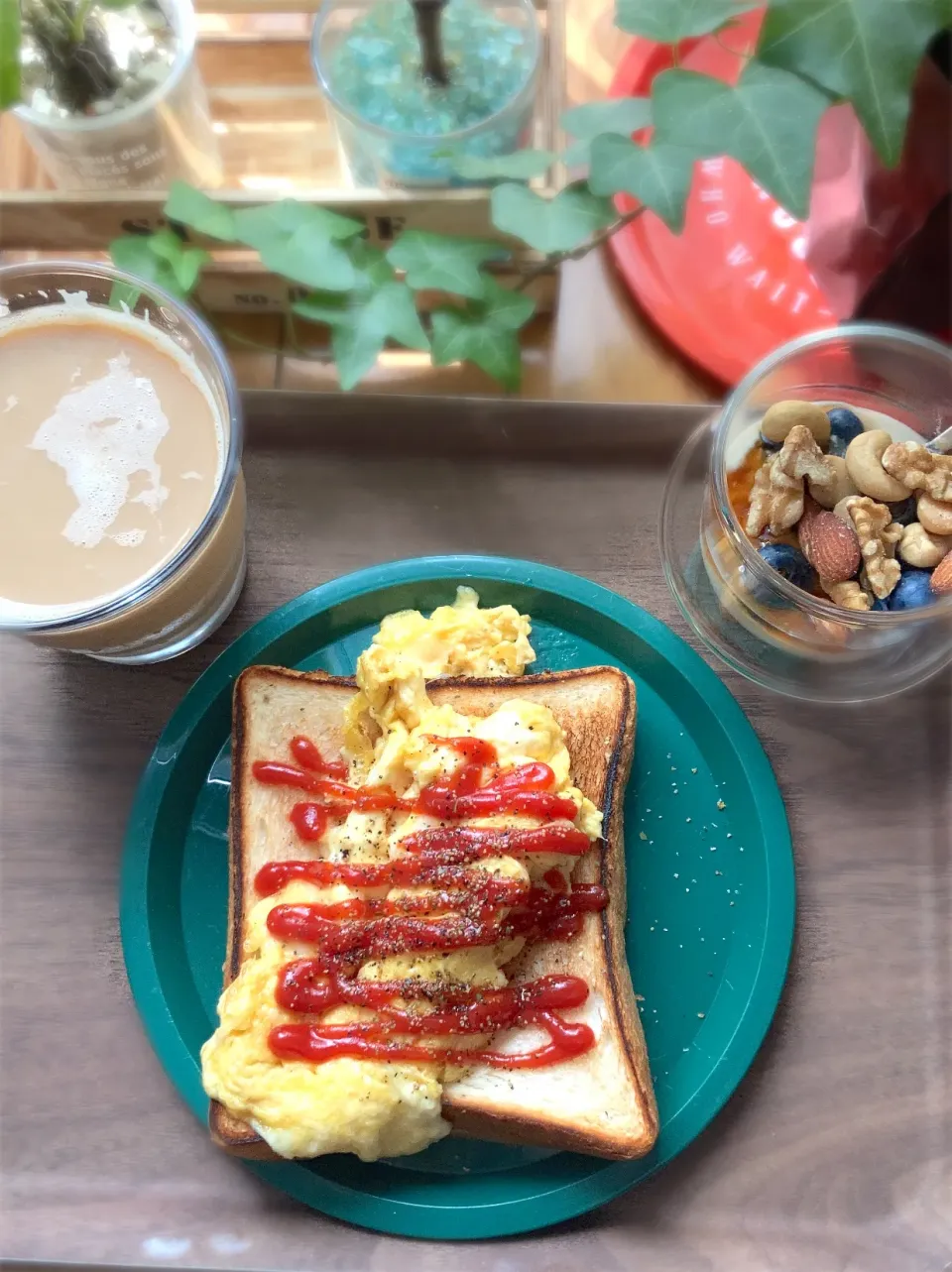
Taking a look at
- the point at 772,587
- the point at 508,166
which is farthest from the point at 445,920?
the point at 508,166

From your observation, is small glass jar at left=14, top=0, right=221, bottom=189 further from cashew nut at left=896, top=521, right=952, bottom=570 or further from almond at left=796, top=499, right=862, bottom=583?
cashew nut at left=896, top=521, right=952, bottom=570

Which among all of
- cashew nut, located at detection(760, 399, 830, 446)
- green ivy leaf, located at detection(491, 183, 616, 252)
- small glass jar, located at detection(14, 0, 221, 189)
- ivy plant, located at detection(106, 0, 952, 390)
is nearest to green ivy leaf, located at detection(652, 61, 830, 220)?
ivy plant, located at detection(106, 0, 952, 390)

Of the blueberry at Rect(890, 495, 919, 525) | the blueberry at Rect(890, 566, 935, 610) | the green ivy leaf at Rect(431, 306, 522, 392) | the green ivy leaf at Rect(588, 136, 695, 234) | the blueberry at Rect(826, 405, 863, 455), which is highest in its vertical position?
the green ivy leaf at Rect(588, 136, 695, 234)

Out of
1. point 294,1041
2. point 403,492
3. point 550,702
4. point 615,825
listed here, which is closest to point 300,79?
point 403,492

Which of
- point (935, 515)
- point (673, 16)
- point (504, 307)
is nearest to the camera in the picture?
point (673, 16)

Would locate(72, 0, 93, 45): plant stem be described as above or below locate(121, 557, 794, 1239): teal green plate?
above

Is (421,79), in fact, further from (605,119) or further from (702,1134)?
(702,1134)
